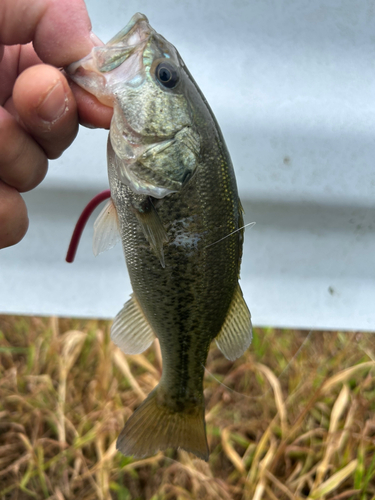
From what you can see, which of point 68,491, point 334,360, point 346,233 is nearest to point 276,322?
point 346,233

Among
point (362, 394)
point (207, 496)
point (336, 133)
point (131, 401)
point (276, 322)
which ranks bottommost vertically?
point (207, 496)

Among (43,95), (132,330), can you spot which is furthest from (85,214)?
(43,95)

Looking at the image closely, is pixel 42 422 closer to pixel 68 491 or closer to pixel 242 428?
pixel 68 491

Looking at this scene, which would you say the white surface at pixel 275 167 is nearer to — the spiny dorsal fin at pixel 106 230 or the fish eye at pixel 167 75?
the fish eye at pixel 167 75

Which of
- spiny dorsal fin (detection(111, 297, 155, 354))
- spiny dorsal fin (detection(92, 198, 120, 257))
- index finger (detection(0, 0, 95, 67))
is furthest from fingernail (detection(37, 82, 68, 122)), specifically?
spiny dorsal fin (detection(111, 297, 155, 354))

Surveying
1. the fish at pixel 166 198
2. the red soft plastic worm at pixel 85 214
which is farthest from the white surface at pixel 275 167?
the fish at pixel 166 198

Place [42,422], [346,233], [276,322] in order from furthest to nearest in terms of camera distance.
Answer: [42,422]
[276,322]
[346,233]
